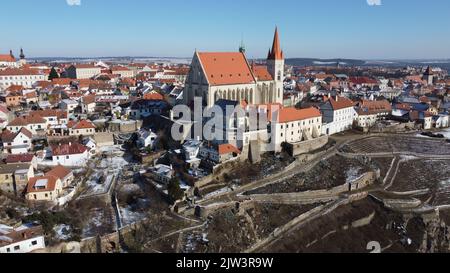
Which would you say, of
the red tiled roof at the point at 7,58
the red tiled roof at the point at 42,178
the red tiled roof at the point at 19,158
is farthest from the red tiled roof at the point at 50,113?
the red tiled roof at the point at 7,58

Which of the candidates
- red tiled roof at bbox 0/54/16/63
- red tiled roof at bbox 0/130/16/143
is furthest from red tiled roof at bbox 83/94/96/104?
red tiled roof at bbox 0/54/16/63

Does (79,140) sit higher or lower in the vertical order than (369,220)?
higher

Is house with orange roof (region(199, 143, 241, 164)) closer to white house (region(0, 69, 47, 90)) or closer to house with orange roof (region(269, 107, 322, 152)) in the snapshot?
house with orange roof (region(269, 107, 322, 152))

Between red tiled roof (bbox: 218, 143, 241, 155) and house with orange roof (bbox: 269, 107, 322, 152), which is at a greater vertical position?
house with orange roof (bbox: 269, 107, 322, 152)

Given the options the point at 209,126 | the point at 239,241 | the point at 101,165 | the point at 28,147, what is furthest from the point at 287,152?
the point at 28,147

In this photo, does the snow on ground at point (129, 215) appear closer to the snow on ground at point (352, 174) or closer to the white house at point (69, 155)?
the white house at point (69, 155)

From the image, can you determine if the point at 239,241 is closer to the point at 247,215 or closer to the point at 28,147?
the point at 247,215
